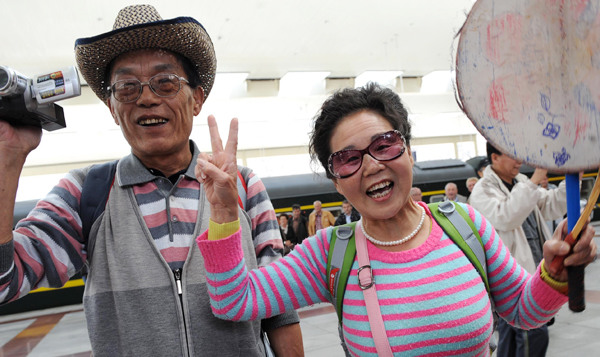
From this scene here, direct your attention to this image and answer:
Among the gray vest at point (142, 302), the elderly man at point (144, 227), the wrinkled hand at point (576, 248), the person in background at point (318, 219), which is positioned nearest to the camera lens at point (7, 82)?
the elderly man at point (144, 227)

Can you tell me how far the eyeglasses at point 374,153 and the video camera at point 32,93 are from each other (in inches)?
29.3

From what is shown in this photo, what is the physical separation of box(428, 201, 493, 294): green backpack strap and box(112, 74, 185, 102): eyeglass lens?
92cm

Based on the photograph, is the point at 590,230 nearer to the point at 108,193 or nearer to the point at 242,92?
the point at 108,193

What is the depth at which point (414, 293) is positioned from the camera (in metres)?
1.27

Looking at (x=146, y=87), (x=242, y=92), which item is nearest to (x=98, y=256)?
(x=146, y=87)

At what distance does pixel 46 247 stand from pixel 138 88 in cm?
52

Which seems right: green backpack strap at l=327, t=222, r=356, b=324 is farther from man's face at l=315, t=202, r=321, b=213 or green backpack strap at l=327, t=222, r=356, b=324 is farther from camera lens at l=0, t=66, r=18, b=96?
man's face at l=315, t=202, r=321, b=213

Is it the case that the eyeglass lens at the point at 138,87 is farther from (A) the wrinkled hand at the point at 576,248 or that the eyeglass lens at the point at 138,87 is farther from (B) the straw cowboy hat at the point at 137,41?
(A) the wrinkled hand at the point at 576,248

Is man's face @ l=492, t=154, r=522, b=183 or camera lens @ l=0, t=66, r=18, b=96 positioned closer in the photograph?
camera lens @ l=0, t=66, r=18, b=96

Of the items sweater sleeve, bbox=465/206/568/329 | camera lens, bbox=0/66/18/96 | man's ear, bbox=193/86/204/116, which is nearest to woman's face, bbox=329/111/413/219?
sweater sleeve, bbox=465/206/568/329

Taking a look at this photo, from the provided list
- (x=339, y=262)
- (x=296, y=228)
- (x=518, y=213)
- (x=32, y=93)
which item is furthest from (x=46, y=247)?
(x=296, y=228)

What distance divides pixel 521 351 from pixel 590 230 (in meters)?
2.43

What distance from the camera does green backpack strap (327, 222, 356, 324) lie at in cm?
136

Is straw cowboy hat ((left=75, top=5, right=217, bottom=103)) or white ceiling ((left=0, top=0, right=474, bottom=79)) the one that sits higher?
white ceiling ((left=0, top=0, right=474, bottom=79))
